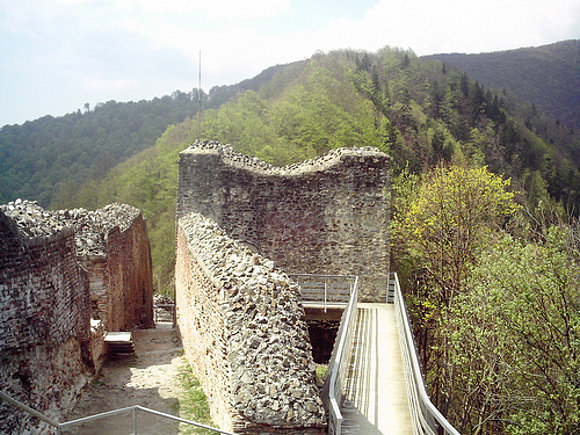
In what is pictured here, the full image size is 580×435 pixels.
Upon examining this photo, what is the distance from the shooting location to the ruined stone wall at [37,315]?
648 centimetres

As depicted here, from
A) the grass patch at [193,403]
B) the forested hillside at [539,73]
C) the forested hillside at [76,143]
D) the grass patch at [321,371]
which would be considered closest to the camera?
the grass patch at [193,403]

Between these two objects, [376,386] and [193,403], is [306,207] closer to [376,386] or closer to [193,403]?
[376,386]

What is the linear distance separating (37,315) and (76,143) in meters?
62.6

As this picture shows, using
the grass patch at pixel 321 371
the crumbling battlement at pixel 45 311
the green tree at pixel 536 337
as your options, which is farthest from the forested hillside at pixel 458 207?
the crumbling battlement at pixel 45 311

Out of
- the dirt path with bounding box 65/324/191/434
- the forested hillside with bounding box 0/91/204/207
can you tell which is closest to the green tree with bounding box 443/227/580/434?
the dirt path with bounding box 65/324/191/434

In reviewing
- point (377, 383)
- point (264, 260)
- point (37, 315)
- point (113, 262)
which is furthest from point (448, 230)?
point (37, 315)

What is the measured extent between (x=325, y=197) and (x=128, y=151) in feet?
186

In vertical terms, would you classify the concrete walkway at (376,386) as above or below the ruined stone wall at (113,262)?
below

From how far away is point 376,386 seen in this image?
30.1 ft

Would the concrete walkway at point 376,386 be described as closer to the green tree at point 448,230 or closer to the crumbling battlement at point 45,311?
the crumbling battlement at point 45,311

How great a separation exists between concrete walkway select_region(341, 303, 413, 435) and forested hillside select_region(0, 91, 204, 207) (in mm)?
32169

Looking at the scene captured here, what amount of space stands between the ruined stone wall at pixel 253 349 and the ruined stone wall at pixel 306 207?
24.2ft

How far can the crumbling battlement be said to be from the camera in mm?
6512

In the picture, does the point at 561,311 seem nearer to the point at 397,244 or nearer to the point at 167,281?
the point at 397,244
